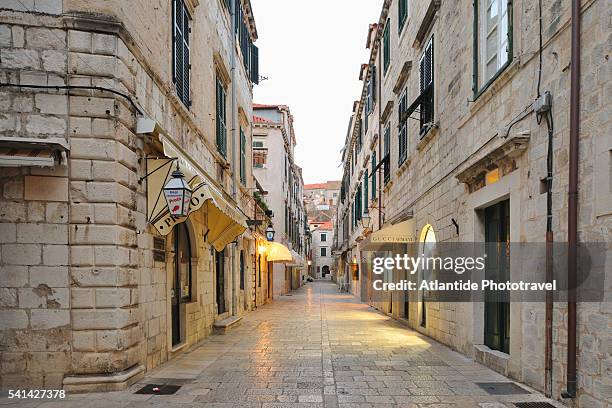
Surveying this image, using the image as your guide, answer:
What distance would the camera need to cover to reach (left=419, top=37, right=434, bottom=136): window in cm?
1055

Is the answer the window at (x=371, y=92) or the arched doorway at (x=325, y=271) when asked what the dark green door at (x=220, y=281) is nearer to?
the window at (x=371, y=92)

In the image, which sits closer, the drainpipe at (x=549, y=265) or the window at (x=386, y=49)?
the drainpipe at (x=549, y=265)

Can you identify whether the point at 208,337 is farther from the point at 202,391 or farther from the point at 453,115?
the point at 453,115

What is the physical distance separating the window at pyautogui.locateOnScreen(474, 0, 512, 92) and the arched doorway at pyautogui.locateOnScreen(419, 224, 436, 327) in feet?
13.8

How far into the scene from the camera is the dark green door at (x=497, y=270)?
7.17 metres

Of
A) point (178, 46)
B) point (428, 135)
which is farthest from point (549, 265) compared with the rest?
point (178, 46)

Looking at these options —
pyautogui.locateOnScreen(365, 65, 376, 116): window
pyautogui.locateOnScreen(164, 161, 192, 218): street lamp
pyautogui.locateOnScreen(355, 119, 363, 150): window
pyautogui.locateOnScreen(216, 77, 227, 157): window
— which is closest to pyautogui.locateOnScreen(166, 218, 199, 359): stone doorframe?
pyautogui.locateOnScreen(164, 161, 192, 218): street lamp

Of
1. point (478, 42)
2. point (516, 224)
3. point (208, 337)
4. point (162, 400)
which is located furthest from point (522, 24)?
point (208, 337)

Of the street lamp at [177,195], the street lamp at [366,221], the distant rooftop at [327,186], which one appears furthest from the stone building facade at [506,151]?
the distant rooftop at [327,186]

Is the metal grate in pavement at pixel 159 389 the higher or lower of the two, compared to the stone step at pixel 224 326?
higher

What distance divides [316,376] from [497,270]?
137 inches

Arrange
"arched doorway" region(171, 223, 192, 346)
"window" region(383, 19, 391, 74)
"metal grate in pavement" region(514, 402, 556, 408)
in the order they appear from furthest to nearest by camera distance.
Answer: "window" region(383, 19, 391, 74), "arched doorway" region(171, 223, 192, 346), "metal grate in pavement" region(514, 402, 556, 408)

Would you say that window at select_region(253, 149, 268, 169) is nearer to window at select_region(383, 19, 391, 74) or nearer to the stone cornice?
window at select_region(383, 19, 391, 74)

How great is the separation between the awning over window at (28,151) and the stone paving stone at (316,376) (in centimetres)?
283
